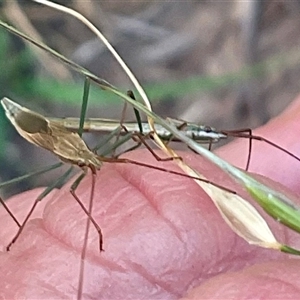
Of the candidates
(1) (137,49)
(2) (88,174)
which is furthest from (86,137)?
(2) (88,174)

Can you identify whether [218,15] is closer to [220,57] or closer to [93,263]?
[220,57]

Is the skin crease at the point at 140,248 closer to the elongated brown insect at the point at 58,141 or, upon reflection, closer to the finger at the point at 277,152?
the elongated brown insect at the point at 58,141

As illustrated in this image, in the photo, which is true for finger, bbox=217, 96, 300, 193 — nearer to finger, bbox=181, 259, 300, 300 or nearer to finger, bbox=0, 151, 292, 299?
finger, bbox=0, 151, 292, 299

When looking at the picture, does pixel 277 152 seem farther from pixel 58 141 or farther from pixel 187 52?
pixel 187 52

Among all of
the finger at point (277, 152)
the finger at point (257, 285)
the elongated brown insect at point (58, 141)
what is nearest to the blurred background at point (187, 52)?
the finger at point (277, 152)

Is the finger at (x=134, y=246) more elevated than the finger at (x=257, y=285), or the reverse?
the finger at (x=257, y=285)

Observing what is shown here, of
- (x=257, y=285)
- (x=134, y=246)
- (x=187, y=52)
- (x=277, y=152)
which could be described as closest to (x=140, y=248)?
(x=134, y=246)
